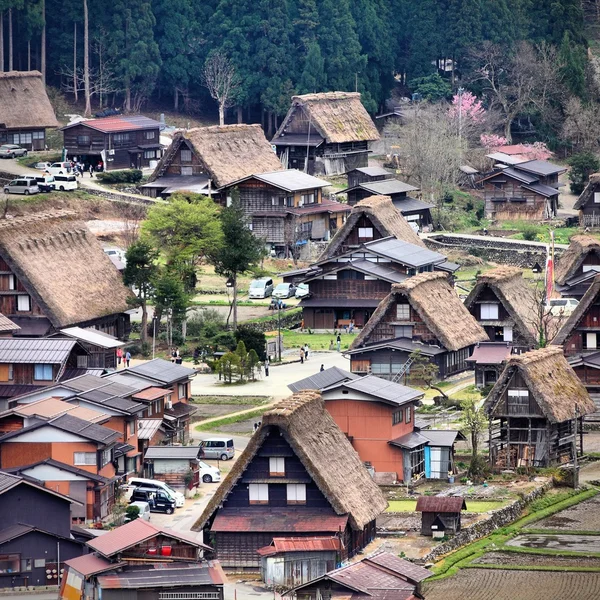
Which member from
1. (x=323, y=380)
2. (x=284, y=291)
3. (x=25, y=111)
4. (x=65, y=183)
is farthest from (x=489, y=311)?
(x=25, y=111)

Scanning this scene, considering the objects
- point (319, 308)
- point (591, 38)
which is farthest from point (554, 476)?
point (591, 38)

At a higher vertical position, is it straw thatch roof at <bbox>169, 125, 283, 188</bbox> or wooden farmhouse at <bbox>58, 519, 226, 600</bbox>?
straw thatch roof at <bbox>169, 125, 283, 188</bbox>

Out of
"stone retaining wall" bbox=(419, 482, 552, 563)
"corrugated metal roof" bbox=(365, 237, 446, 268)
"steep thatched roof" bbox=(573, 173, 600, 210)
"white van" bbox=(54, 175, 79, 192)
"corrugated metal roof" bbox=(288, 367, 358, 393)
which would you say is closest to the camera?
"stone retaining wall" bbox=(419, 482, 552, 563)

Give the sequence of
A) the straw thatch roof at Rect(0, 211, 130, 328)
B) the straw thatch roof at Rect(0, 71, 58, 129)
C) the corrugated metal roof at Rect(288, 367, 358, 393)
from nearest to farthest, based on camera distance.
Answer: the corrugated metal roof at Rect(288, 367, 358, 393)
the straw thatch roof at Rect(0, 211, 130, 328)
the straw thatch roof at Rect(0, 71, 58, 129)

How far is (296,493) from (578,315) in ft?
69.6

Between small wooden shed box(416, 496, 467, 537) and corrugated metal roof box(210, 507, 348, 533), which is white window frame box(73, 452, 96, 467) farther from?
small wooden shed box(416, 496, 467, 537)

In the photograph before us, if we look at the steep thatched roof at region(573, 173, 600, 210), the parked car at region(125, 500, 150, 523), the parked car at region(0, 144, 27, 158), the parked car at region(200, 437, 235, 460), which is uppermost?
the parked car at region(0, 144, 27, 158)

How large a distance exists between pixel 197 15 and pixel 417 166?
1430 centimetres

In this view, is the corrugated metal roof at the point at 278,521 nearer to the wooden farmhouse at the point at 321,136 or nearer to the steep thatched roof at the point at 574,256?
the steep thatched roof at the point at 574,256

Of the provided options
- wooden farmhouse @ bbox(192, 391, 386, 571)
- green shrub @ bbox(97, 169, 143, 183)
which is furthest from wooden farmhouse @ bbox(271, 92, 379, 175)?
wooden farmhouse @ bbox(192, 391, 386, 571)

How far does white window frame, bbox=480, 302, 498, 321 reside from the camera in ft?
253

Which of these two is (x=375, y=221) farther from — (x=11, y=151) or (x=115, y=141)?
(x=11, y=151)

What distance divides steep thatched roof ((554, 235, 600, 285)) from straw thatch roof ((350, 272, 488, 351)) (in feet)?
23.8

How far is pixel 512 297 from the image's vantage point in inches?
3034
